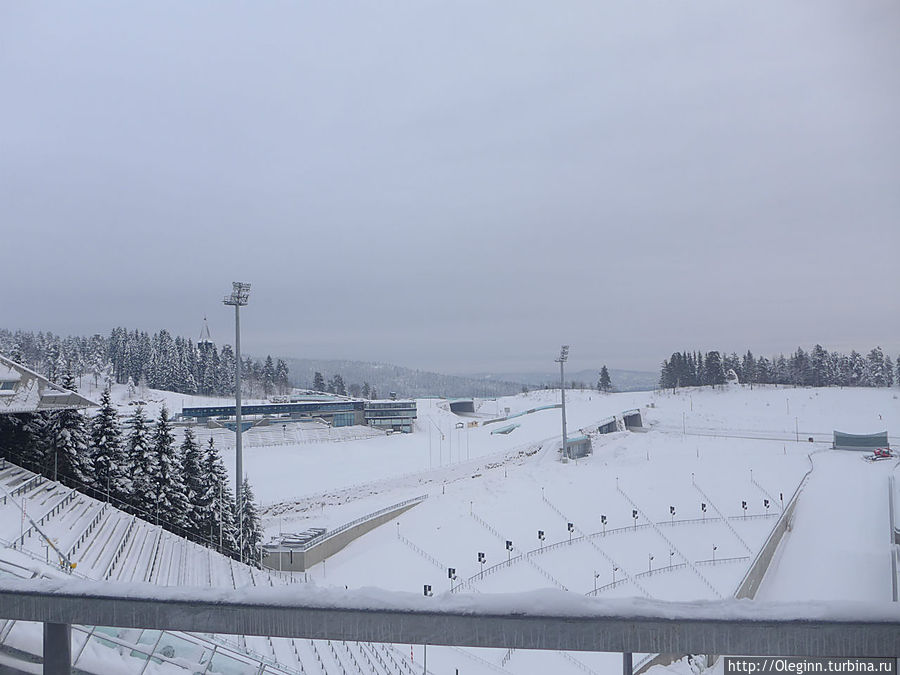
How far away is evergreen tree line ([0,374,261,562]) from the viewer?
15172 millimetres

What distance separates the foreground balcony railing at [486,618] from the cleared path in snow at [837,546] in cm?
1073

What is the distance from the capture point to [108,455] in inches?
643

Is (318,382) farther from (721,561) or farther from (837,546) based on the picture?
(837,546)

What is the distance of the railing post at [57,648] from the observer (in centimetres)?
176

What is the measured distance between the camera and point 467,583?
17547mm

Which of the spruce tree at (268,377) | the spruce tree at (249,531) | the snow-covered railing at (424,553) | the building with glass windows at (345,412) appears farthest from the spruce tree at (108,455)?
the spruce tree at (268,377)

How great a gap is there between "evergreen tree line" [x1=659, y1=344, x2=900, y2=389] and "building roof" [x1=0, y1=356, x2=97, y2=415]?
70.1 meters

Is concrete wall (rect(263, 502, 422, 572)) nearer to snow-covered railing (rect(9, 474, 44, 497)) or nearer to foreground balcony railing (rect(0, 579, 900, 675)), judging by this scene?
snow-covered railing (rect(9, 474, 44, 497))

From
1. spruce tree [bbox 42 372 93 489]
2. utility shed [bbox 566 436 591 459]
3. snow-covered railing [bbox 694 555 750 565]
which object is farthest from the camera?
utility shed [bbox 566 436 591 459]

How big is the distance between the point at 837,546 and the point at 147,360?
224 feet

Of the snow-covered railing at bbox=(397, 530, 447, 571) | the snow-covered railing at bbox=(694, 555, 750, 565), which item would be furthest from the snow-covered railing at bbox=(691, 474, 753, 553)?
the snow-covered railing at bbox=(397, 530, 447, 571)

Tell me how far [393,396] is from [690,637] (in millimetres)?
59733

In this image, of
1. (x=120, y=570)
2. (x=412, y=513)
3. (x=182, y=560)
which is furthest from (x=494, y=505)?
(x=120, y=570)

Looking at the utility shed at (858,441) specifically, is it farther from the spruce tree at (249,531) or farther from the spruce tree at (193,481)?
the spruce tree at (193,481)
